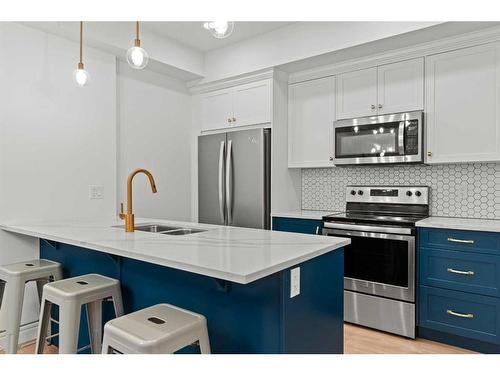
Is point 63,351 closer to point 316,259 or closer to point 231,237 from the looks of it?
point 231,237

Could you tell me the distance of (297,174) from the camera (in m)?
4.02

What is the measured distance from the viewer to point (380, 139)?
10.5 feet

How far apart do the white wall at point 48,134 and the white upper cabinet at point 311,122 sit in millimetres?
1742

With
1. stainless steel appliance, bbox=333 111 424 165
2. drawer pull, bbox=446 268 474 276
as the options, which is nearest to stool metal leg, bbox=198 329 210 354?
drawer pull, bbox=446 268 474 276

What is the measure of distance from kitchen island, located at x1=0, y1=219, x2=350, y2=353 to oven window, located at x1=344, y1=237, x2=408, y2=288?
1.06m

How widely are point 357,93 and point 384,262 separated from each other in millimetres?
1514

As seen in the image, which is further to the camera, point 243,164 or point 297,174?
point 297,174

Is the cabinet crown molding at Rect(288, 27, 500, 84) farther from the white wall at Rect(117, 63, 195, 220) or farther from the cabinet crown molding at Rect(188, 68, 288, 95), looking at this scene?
the white wall at Rect(117, 63, 195, 220)

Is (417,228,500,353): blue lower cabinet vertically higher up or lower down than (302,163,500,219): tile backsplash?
lower down

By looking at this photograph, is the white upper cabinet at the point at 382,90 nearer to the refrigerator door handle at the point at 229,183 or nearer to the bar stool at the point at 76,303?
the refrigerator door handle at the point at 229,183

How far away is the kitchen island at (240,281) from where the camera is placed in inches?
59.3

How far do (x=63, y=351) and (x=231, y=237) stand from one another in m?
0.98

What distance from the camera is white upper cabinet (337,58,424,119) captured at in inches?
121

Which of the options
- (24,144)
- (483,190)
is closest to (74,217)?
(24,144)
